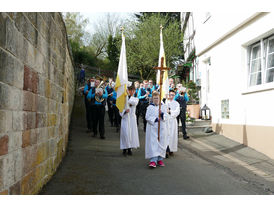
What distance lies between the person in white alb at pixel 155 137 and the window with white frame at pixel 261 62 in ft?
11.0

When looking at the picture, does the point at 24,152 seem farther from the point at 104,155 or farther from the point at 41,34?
the point at 104,155

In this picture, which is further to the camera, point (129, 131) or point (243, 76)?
point (243, 76)

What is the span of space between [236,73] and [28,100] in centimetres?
736

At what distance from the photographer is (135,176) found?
529cm

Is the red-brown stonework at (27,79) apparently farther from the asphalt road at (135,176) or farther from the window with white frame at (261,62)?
the window with white frame at (261,62)

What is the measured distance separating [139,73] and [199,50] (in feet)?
62.3

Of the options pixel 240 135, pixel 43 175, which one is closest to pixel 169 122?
pixel 240 135

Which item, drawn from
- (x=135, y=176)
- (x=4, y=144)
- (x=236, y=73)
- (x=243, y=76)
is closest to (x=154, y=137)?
(x=135, y=176)

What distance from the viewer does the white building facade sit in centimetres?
725

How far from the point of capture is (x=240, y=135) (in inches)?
334

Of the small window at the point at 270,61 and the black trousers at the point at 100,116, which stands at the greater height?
the small window at the point at 270,61

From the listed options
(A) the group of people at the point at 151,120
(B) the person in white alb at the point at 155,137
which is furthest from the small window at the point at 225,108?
(B) the person in white alb at the point at 155,137

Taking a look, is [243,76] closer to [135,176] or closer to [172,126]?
[172,126]

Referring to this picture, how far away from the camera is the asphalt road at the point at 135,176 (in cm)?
441
